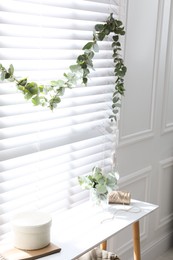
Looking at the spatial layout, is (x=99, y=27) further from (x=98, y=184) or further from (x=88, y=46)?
(x=98, y=184)

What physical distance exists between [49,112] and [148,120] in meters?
1.00

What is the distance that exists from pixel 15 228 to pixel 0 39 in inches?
27.3

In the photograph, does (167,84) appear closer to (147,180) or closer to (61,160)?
(147,180)

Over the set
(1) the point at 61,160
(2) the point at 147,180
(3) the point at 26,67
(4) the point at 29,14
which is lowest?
(2) the point at 147,180

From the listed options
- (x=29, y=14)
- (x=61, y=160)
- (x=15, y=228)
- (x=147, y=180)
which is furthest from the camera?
(x=147, y=180)

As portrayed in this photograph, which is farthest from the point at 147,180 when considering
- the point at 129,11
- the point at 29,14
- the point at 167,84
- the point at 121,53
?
the point at 29,14

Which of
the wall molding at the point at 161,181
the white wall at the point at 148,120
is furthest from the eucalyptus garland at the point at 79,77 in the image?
the wall molding at the point at 161,181

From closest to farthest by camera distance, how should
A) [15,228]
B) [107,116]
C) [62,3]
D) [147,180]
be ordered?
[15,228] → [62,3] → [107,116] → [147,180]

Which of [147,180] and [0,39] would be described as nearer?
[0,39]

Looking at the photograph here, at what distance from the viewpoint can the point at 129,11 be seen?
227 cm

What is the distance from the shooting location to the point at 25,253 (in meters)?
1.48

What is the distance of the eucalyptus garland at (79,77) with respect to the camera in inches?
62.1

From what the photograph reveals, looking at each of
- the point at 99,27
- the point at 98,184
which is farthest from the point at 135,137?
the point at 99,27

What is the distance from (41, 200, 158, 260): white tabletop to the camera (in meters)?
1.57
